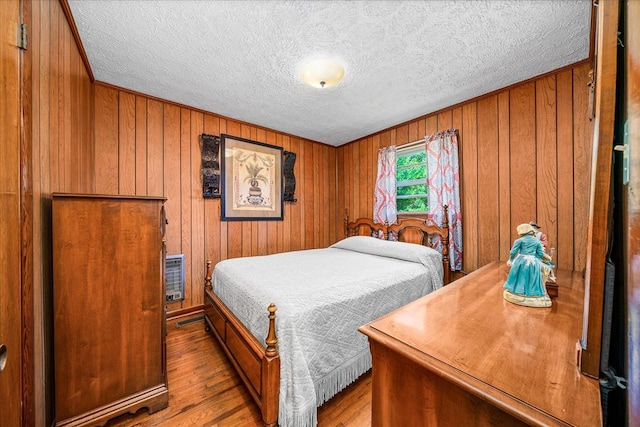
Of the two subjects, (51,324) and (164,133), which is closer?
(51,324)

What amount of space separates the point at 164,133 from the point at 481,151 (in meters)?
3.56

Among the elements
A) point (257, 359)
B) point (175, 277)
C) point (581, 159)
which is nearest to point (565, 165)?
point (581, 159)

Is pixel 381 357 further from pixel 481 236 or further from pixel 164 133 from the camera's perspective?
pixel 164 133

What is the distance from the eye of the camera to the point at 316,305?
57.8 inches

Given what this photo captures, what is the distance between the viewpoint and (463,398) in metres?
0.64

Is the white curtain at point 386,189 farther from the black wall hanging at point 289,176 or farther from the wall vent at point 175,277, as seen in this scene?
the wall vent at point 175,277

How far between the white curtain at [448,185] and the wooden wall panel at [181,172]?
1156 mm

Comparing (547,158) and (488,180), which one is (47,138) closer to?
(488,180)

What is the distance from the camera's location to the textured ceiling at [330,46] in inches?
59.5

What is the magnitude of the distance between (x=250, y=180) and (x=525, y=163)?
313 centimetres

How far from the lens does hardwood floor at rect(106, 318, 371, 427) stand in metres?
1.46

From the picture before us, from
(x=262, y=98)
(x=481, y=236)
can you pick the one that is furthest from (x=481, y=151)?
(x=262, y=98)

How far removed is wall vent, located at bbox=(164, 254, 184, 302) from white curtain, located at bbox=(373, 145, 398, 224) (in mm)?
2652

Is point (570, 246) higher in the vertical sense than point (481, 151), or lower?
lower
